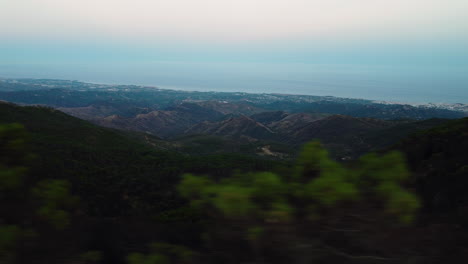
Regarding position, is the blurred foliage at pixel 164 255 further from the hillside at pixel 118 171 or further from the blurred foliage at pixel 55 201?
Answer: the hillside at pixel 118 171

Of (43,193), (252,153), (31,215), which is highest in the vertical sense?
(43,193)

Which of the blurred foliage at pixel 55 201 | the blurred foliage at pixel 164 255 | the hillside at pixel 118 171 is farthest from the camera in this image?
the hillside at pixel 118 171

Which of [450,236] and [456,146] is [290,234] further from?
[456,146]

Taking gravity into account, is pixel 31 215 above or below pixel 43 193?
below

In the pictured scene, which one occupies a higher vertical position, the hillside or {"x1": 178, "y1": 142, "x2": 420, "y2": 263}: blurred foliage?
{"x1": 178, "y1": 142, "x2": 420, "y2": 263}: blurred foliage

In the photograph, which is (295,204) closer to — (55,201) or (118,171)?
(55,201)

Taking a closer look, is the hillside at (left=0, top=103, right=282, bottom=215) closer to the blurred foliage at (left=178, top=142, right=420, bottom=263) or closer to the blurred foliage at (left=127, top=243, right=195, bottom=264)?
the blurred foliage at (left=178, top=142, right=420, bottom=263)

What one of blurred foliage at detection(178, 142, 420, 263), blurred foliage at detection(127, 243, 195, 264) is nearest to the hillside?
blurred foliage at detection(178, 142, 420, 263)

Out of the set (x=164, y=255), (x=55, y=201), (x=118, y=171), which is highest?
(x=55, y=201)

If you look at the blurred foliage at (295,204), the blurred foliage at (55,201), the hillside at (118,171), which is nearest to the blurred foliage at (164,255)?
the blurred foliage at (295,204)

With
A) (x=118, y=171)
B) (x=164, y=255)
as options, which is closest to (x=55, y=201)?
(x=164, y=255)

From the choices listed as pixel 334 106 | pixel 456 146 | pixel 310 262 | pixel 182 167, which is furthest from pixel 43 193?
pixel 334 106
